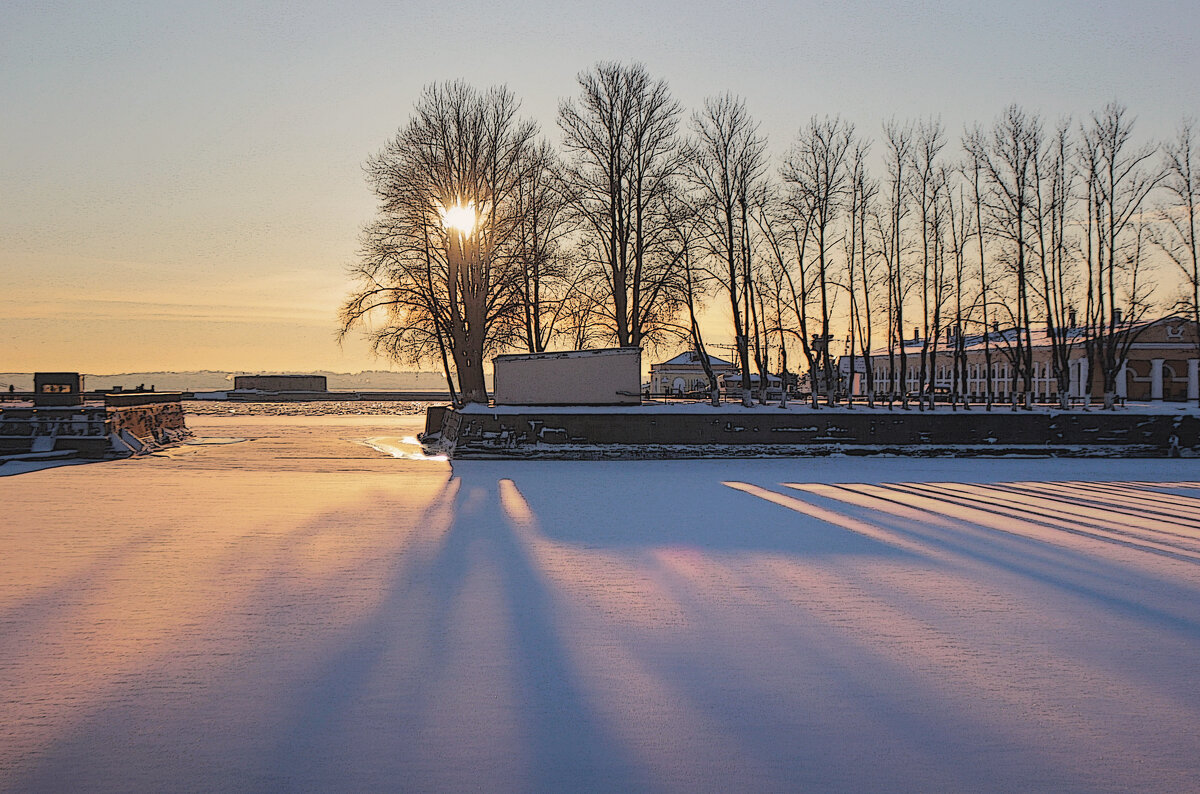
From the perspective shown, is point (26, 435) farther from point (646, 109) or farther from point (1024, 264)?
point (1024, 264)

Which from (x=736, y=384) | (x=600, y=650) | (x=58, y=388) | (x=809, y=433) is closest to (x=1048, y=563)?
(x=600, y=650)

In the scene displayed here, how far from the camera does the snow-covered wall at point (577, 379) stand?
2619 centimetres

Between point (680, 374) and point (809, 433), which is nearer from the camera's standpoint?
point (809, 433)

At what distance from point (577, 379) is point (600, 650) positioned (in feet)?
66.2

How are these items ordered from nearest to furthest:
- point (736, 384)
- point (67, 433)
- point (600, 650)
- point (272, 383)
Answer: point (600, 650), point (67, 433), point (736, 384), point (272, 383)

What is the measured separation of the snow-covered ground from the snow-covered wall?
1272 centimetres

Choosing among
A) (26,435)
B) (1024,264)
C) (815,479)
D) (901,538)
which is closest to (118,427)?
(26,435)

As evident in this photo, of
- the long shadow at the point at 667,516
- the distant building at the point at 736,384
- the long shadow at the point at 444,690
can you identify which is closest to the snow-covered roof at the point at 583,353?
the long shadow at the point at 667,516

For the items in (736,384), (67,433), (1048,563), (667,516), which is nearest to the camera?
(1048,563)

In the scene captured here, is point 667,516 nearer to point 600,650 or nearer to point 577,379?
point 600,650

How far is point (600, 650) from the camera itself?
6219mm

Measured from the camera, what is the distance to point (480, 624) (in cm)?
693

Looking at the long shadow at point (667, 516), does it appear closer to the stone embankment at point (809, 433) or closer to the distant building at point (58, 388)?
the stone embankment at point (809, 433)

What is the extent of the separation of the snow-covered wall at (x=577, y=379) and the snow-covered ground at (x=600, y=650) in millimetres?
12716
